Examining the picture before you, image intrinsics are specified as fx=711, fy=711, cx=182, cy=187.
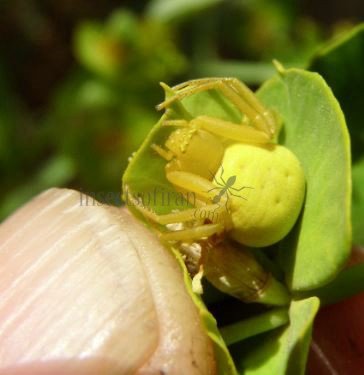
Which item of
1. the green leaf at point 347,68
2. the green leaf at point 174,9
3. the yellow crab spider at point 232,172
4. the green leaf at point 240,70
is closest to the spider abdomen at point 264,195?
the yellow crab spider at point 232,172

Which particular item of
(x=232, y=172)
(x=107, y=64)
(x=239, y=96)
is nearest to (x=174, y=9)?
(x=107, y=64)

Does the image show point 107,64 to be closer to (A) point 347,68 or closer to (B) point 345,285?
(A) point 347,68

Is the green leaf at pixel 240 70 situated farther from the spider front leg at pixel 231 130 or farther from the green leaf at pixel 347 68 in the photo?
the spider front leg at pixel 231 130

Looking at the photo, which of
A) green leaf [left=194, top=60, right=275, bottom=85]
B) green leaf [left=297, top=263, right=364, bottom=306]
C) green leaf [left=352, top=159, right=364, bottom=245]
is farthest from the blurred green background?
green leaf [left=297, top=263, right=364, bottom=306]

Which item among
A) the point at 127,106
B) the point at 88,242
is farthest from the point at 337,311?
the point at 127,106

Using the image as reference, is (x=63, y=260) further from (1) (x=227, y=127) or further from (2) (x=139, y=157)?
(1) (x=227, y=127)

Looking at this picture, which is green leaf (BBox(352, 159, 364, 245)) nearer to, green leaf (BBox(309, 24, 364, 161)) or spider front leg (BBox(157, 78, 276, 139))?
green leaf (BBox(309, 24, 364, 161))
